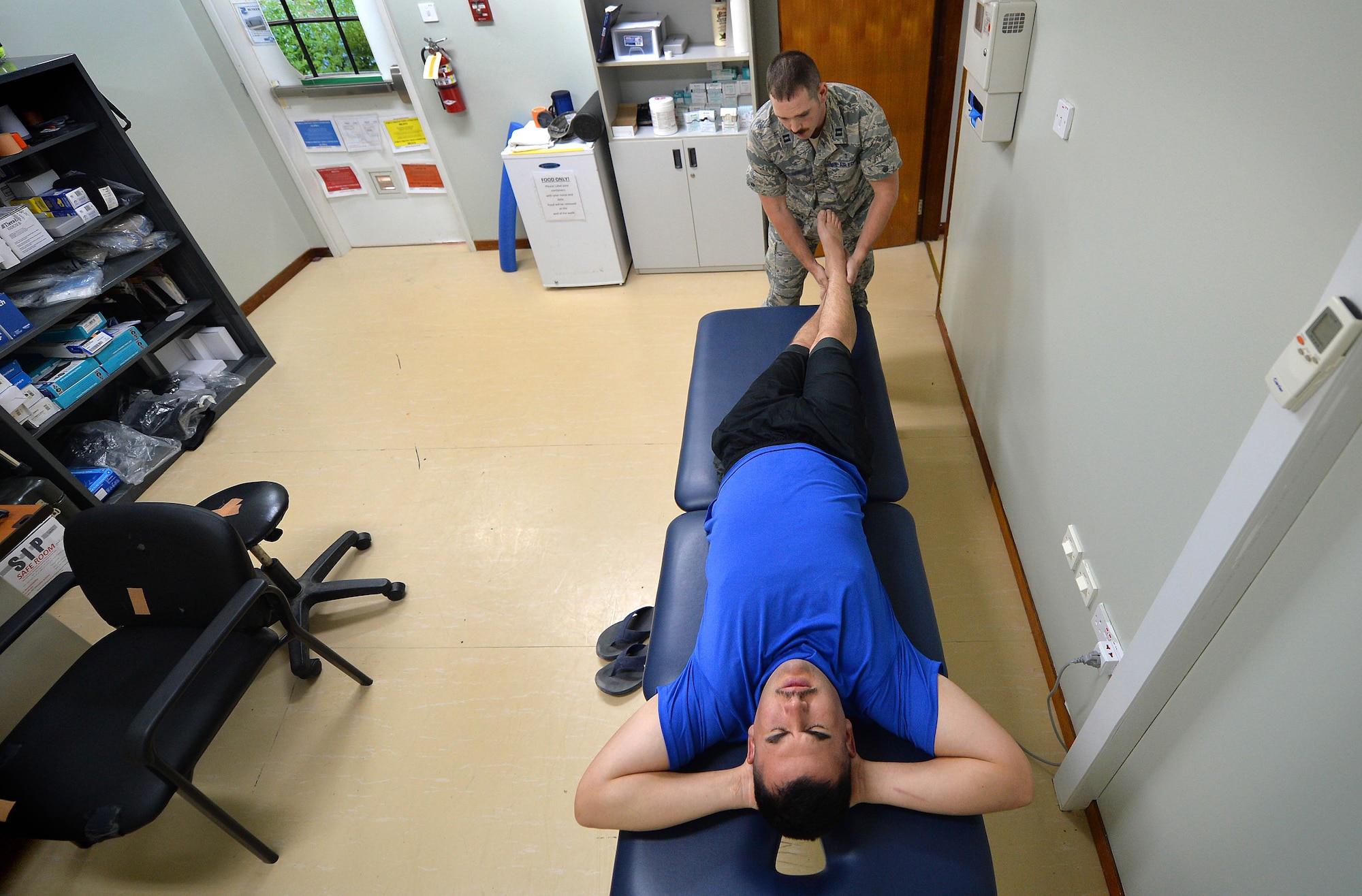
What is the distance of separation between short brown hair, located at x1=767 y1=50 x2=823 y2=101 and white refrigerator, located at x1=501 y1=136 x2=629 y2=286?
5.25ft

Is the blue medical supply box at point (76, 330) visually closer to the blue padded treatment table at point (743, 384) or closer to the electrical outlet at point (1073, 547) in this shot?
the blue padded treatment table at point (743, 384)

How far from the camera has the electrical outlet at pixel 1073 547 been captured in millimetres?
1577

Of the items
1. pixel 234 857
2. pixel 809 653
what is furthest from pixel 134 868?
pixel 809 653

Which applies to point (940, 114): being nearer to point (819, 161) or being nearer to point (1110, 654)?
point (819, 161)

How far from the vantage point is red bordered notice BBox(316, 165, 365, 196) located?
13.6 ft

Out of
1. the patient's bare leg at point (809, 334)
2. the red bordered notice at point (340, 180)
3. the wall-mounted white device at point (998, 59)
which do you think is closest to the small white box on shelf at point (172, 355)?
the red bordered notice at point (340, 180)

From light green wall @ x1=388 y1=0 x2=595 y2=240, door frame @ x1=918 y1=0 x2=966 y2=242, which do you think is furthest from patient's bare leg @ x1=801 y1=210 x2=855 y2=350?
light green wall @ x1=388 y1=0 x2=595 y2=240

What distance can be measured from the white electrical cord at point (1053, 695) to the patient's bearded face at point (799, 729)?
520 mm

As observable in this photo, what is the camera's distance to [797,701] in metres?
1.22

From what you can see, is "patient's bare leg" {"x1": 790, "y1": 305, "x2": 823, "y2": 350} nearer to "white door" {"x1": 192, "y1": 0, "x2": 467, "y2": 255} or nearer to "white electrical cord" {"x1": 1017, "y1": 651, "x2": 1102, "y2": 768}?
"white electrical cord" {"x1": 1017, "y1": 651, "x2": 1102, "y2": 768}

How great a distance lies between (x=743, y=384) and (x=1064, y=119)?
1.02 m

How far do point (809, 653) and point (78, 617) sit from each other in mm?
2635

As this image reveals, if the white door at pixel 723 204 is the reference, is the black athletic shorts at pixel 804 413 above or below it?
above

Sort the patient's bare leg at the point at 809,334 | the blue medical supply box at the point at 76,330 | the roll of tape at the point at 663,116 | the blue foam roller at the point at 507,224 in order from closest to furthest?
the patient's bare leg at the point at 809,334, the blue medical supply box at the point at 76,330, the roll of tape at the point at 663,116, the blue foam roller at the point at 507,224
